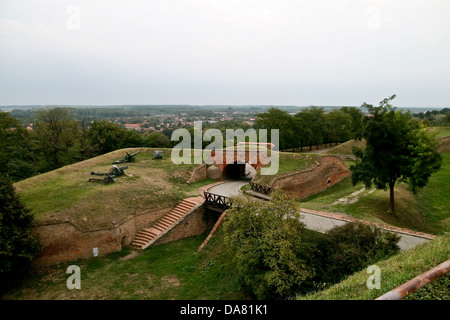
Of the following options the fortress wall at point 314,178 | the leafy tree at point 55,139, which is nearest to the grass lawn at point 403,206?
the fortress wall at point 314,178

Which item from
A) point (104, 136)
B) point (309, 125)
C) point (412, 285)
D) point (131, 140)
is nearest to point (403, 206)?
point (412, 285)

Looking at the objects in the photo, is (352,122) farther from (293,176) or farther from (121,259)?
(121,259)

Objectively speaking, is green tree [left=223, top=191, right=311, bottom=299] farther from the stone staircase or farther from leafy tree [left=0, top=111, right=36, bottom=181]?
leafy tree [left=0, top=111, right=36, bottom=181]

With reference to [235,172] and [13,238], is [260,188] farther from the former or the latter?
[13,238]

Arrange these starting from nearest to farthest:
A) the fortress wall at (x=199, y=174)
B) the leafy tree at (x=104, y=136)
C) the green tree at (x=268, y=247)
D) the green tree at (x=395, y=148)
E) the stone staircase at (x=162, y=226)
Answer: the green tree at (x=268, y=247)
the green tree at (x=395, y=148)
the stone staircase at (x=162, y=226)
the fortress wall at (x=199, y=174)
the leafy tree at (x=104, y=136)

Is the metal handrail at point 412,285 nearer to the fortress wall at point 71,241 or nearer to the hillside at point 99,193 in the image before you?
the fortress wall at point 71,241
